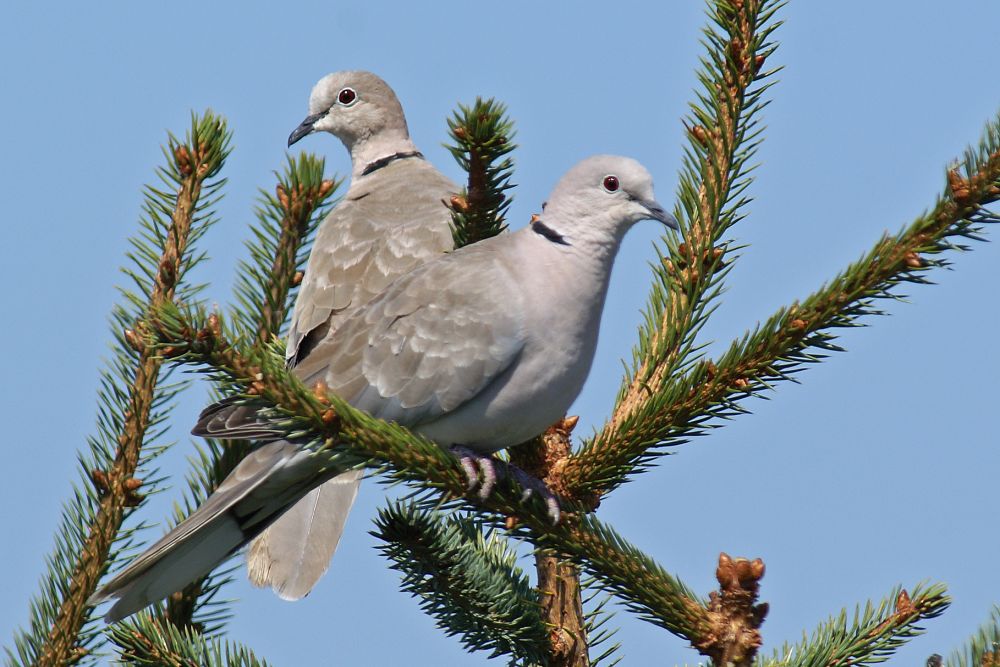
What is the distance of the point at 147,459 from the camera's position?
3.05 meters

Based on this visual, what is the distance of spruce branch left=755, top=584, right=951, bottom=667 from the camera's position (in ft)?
7.78

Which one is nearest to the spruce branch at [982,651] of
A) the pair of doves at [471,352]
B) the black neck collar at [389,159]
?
the pair of doves at [471,352]

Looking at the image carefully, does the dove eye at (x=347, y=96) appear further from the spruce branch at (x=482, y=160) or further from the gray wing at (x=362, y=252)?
the spruce branch at (x=482, y=160)

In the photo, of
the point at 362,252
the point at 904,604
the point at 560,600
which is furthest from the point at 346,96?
the point at 904,604

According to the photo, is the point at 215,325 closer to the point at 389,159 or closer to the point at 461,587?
the point at 461,587

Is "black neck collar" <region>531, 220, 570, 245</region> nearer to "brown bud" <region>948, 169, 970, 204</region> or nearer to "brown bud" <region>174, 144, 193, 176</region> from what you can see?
"brown bud" <region>174, 144, 193, 176</region>

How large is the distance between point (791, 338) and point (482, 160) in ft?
3.07

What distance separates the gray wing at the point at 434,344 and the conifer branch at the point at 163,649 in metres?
1.01

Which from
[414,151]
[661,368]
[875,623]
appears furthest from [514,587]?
[414,151]

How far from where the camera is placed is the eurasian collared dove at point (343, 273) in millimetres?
4062

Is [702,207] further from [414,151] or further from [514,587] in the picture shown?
[414,151]

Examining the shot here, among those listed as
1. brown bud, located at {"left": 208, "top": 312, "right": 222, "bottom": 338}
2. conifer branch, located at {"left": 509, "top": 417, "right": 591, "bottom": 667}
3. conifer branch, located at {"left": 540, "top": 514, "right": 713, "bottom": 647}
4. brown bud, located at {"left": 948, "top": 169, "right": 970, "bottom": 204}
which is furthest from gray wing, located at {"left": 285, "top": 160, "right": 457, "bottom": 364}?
brown bud, located at {"left": 948, "top": 169, "right": 970, "bottom": 204}

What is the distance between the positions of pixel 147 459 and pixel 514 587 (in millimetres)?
1039

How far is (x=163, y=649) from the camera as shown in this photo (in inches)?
102
